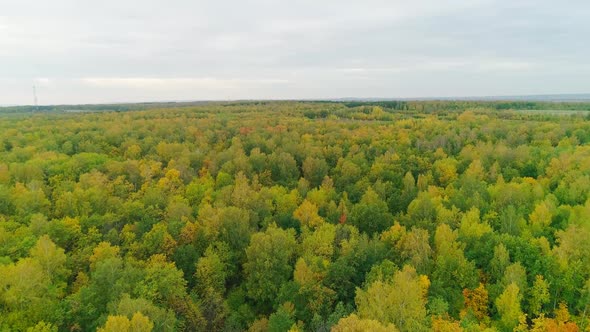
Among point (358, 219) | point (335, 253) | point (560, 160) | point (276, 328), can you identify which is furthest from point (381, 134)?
point (276, 328)

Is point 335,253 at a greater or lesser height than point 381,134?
lesser

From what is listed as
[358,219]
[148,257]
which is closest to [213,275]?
[148,257]

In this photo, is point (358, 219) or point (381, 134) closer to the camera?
point (358, 219)

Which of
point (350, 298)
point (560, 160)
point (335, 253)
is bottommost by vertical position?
point (350, 298)

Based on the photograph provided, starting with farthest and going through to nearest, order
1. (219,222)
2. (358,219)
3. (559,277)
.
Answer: (358,219) < (219,222) < (559,277)

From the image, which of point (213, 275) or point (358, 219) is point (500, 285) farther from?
point (213, 275)

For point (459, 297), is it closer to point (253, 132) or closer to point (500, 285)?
point (500, 285)

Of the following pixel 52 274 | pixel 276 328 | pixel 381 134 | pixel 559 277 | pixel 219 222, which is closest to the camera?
pixel 276 328
